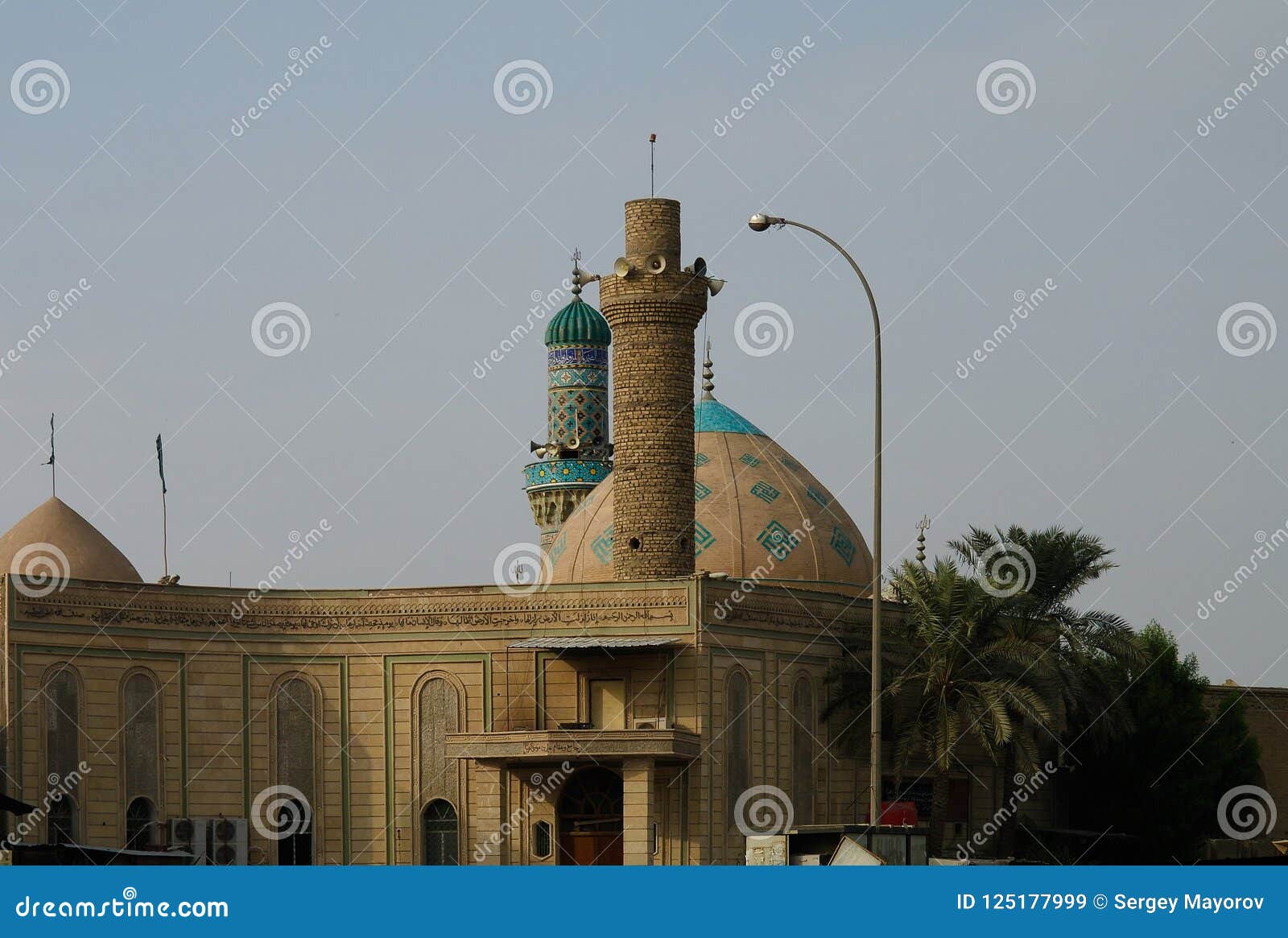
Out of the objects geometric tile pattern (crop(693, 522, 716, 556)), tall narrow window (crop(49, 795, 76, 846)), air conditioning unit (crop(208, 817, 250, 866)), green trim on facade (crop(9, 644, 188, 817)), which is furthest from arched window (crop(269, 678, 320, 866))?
geometric tile pattern (crop(693, 522, 716, 556))

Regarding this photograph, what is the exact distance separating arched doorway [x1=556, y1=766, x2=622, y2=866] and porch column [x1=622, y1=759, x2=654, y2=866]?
3.31ft

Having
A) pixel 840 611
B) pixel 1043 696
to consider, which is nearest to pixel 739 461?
pixel 840 611

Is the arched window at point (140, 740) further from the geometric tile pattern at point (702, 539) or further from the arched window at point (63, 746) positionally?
the geometric tile pattern at point (702, 539)

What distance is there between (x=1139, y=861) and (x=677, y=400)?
45.5 feet

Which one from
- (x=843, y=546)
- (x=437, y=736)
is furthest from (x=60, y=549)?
(x=843, y=546)

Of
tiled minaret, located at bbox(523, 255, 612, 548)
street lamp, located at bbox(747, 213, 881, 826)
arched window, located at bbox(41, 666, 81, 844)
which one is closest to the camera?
street lamp, located at bbox(747, 213, 881, 826)

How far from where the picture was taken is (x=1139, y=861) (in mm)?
53469

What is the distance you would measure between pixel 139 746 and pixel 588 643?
341 inches

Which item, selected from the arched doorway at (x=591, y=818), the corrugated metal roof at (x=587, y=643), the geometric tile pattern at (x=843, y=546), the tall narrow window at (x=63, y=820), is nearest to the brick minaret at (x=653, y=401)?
the corrugated metal roof at (x=587, y=643)

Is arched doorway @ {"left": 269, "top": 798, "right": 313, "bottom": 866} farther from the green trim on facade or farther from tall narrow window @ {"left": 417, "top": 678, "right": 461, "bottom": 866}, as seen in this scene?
tall narrow window @ {"left": 417, "top": 678, "right": 461, "bottom": 866}

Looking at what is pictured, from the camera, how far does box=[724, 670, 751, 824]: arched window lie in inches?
1897

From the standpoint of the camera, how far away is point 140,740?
48.8 meters

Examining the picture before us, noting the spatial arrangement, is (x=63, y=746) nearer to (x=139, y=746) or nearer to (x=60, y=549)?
(x=139, y=746)

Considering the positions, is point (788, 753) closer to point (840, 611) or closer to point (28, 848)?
point (840, 611)
